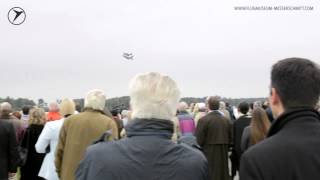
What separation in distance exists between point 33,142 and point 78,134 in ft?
9.92

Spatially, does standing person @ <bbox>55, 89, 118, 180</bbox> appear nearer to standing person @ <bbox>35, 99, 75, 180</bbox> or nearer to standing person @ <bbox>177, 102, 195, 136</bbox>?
standing person @ <bbox>35, 99, 75, 180</bbox>

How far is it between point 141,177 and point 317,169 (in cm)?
85

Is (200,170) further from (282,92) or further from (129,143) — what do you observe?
(282,92)

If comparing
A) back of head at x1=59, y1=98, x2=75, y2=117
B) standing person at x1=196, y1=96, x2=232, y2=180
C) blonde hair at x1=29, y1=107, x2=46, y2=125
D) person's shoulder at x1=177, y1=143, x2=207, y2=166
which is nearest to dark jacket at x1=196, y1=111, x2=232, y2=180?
standing person at x1=196, y1=96, x2=232, y2=180

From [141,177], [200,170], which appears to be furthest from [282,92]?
[141,177]

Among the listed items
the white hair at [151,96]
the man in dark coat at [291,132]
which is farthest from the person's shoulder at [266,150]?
the white hair at [151,96]

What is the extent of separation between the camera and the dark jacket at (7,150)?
289 inches

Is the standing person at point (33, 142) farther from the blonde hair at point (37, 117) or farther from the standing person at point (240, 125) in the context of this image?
the standing person at point (240, 125)

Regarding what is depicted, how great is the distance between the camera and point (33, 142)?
912 cm

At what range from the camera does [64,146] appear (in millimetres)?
6418

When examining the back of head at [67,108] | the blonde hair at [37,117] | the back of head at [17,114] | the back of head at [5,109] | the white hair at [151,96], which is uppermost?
the white hair at [151,96]

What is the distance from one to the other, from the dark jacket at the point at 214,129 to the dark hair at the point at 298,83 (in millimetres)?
7382

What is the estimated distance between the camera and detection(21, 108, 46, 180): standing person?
895 centimetres

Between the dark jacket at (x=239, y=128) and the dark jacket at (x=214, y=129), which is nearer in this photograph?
the dark jacket at (x=239, y=128)
